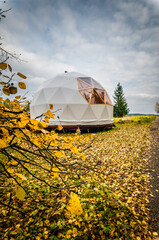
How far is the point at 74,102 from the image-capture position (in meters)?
9.20

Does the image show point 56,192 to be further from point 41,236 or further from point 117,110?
point 117,110

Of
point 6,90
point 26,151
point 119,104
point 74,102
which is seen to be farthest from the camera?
point 119,104

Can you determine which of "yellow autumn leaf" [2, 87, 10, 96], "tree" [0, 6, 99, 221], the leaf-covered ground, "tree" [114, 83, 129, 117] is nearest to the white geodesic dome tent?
"tree" [0, 6, 99, 221]

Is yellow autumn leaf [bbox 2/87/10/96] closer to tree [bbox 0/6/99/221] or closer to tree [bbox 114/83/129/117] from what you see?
tree [bbox 0/6/99/221]

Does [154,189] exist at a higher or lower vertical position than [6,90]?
lower

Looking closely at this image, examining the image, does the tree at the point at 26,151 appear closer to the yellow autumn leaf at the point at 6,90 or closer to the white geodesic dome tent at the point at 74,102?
the yellow autumn leaf at the point at 6,90

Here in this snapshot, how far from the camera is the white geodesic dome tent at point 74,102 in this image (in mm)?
9141

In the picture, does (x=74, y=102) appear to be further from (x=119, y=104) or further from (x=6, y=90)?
(x=119, y=104)

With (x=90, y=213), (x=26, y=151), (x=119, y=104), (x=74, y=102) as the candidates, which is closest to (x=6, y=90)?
(x=26, y=151)

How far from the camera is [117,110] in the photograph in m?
38.1

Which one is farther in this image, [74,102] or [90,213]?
[74,102]

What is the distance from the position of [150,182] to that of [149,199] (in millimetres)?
704

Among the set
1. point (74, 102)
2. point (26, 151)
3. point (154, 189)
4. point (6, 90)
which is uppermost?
point (74, 102)

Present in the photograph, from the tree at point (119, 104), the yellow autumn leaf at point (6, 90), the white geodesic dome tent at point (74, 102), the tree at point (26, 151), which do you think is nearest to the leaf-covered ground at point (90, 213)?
the tree at point (26, 151)
